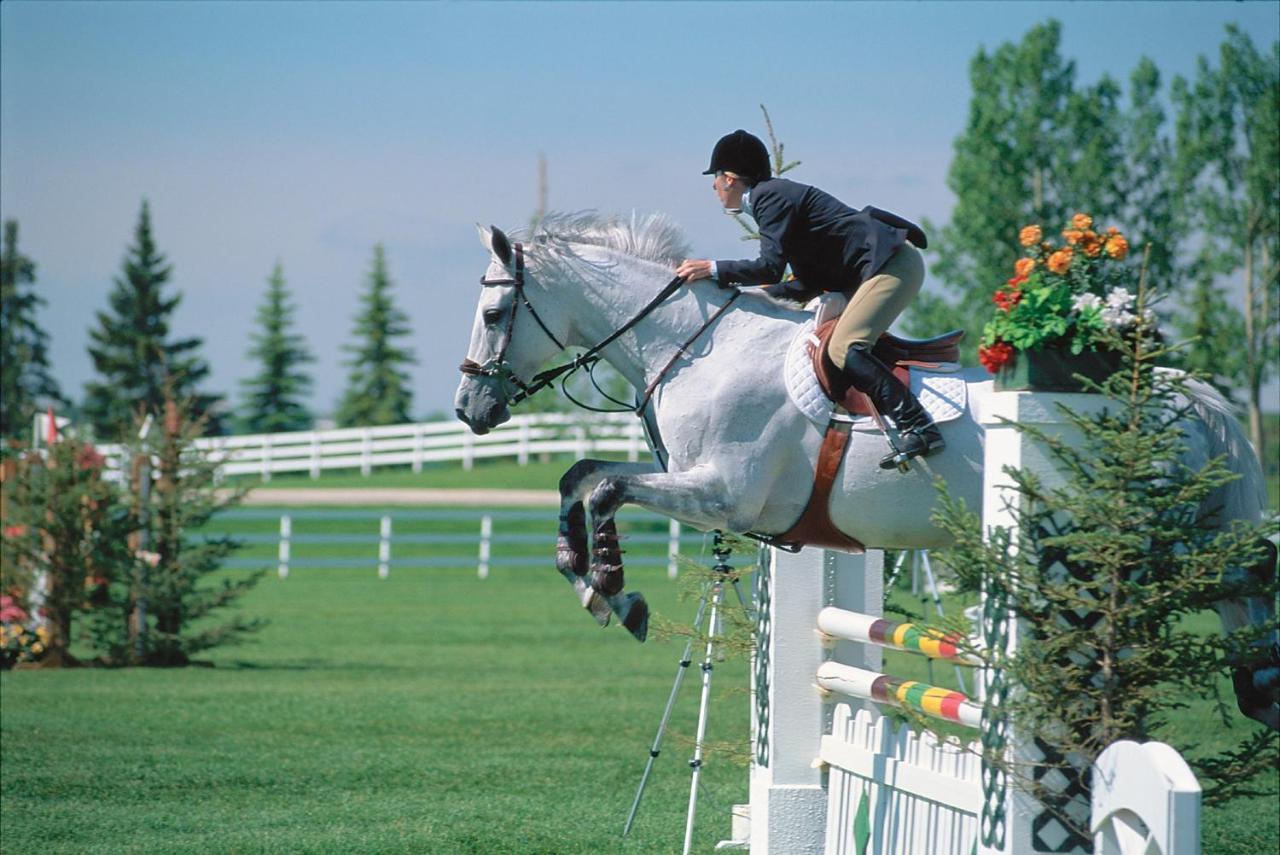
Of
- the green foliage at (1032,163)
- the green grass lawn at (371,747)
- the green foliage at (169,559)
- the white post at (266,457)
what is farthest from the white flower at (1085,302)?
the white post at (266,457)

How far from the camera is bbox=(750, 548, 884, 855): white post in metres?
5.58

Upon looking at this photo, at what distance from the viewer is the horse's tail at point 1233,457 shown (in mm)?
4238

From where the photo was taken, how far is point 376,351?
63.2 m

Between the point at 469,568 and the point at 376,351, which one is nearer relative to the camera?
the point at 469,568

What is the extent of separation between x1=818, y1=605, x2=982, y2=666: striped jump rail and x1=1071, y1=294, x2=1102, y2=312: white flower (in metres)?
0.87

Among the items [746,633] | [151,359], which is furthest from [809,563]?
[151,359]

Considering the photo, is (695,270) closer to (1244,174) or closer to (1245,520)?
(1245,520)

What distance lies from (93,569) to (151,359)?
44642 millimetres

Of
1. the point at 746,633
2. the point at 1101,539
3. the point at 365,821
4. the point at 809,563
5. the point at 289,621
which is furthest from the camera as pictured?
the point at 289,621

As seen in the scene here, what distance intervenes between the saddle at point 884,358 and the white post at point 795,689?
1.16 meters

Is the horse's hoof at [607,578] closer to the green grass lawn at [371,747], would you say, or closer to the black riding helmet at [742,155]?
the black riding helmet at [742,155]

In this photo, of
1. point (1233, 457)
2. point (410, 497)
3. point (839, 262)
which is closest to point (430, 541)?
point (410, 497)

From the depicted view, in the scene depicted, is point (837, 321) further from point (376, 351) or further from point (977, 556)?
point (376, 351)

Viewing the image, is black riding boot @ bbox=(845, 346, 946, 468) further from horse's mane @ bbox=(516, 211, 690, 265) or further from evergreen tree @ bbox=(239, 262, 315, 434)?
evergreen tree @ bbox=(239, 262, 315, 434)
